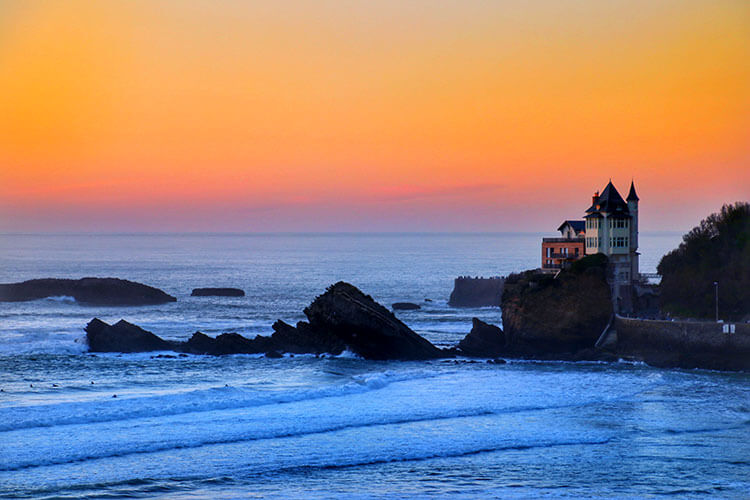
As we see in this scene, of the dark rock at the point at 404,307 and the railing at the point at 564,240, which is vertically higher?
the railing at the point at 564,240

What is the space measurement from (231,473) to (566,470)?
929 centimetres

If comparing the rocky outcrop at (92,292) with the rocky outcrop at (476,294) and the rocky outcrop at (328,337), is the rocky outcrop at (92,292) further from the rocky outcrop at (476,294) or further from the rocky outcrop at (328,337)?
the rocky outcrop at (328,337)

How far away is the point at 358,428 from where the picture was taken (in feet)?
97.1

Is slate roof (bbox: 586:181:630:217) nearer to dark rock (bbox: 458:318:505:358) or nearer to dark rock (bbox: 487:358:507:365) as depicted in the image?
dark rock (bbox: 458:318:505:358)

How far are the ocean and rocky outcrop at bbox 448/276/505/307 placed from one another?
4081 centimetres

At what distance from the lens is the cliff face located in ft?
166

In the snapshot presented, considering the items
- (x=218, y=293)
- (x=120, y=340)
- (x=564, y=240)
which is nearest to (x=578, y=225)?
(x=564, y=240)

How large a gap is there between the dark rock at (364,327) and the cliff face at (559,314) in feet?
18.7

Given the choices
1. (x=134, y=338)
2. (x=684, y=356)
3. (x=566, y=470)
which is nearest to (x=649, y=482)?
(x=566, y=470)

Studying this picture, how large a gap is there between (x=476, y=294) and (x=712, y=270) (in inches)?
1469

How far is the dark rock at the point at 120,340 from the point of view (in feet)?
162

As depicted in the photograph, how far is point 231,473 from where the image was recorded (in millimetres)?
23500

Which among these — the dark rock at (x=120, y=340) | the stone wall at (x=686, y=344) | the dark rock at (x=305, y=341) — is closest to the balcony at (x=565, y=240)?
the stone wall at (x=686, y=344)

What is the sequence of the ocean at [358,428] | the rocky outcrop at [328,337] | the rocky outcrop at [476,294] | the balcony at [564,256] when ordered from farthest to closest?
the rocky outcrop at [476,294] → the balcony at [564,256] → the rocky outcrop at [328,337] → the ocean at [358,428]
